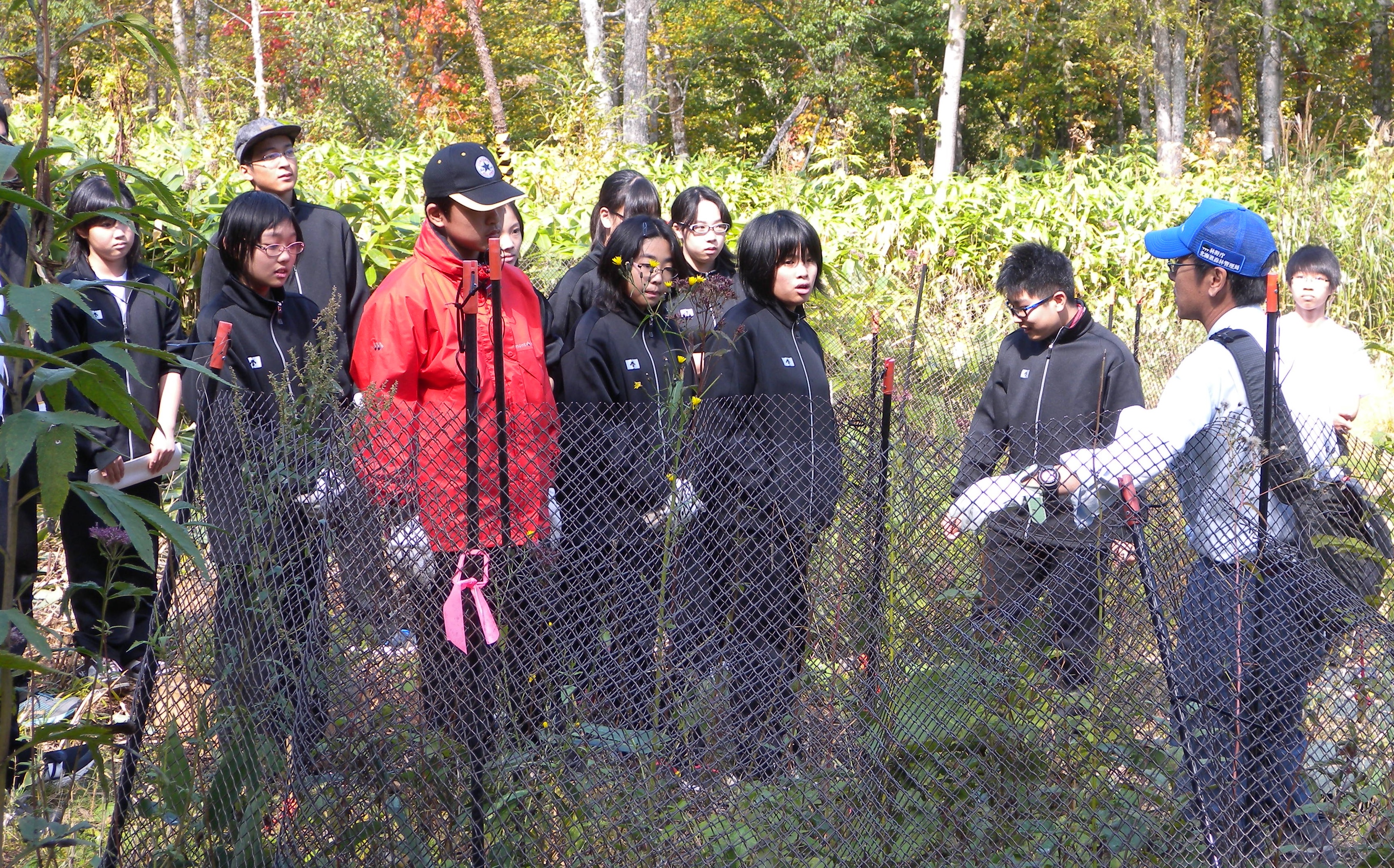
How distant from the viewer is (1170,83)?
738 inches

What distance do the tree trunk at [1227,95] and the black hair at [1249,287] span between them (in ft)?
91.9

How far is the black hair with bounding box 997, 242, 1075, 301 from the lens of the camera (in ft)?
11.6

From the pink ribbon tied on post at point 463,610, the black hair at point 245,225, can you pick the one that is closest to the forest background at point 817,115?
the black hair at point 245,225

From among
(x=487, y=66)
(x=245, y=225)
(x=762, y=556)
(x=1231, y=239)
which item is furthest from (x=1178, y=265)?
(x=487, y=66)

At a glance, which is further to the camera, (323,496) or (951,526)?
(323,496)

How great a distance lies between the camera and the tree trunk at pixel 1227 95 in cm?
2848

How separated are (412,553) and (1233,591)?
1642 millimetres

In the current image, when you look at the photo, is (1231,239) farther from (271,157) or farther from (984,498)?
(271,157)

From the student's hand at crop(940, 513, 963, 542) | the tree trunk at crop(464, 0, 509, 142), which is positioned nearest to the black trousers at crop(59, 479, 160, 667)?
the student's hand at crop(940, 513, 963, 542)

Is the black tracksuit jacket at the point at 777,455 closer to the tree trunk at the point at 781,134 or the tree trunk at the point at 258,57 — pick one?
the tree trunk at the point at 781,134

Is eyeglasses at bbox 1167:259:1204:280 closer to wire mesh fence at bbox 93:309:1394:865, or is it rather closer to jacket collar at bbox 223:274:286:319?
wire mesh fence at bbox 93:309:1394:865

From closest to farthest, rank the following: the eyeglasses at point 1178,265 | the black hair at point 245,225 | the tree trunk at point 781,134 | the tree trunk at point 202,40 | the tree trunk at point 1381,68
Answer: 1. the eyeglasses at point 1178,265
2. the black hair at point 245,225
3. the tree trunk at point 781,134
4. the tree trunk at point 202,40
5. the tree trunk at point 1381,68

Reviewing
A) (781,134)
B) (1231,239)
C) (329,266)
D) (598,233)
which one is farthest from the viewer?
(781,134)

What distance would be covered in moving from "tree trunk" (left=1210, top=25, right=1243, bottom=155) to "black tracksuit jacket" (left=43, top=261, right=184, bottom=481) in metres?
28.4
